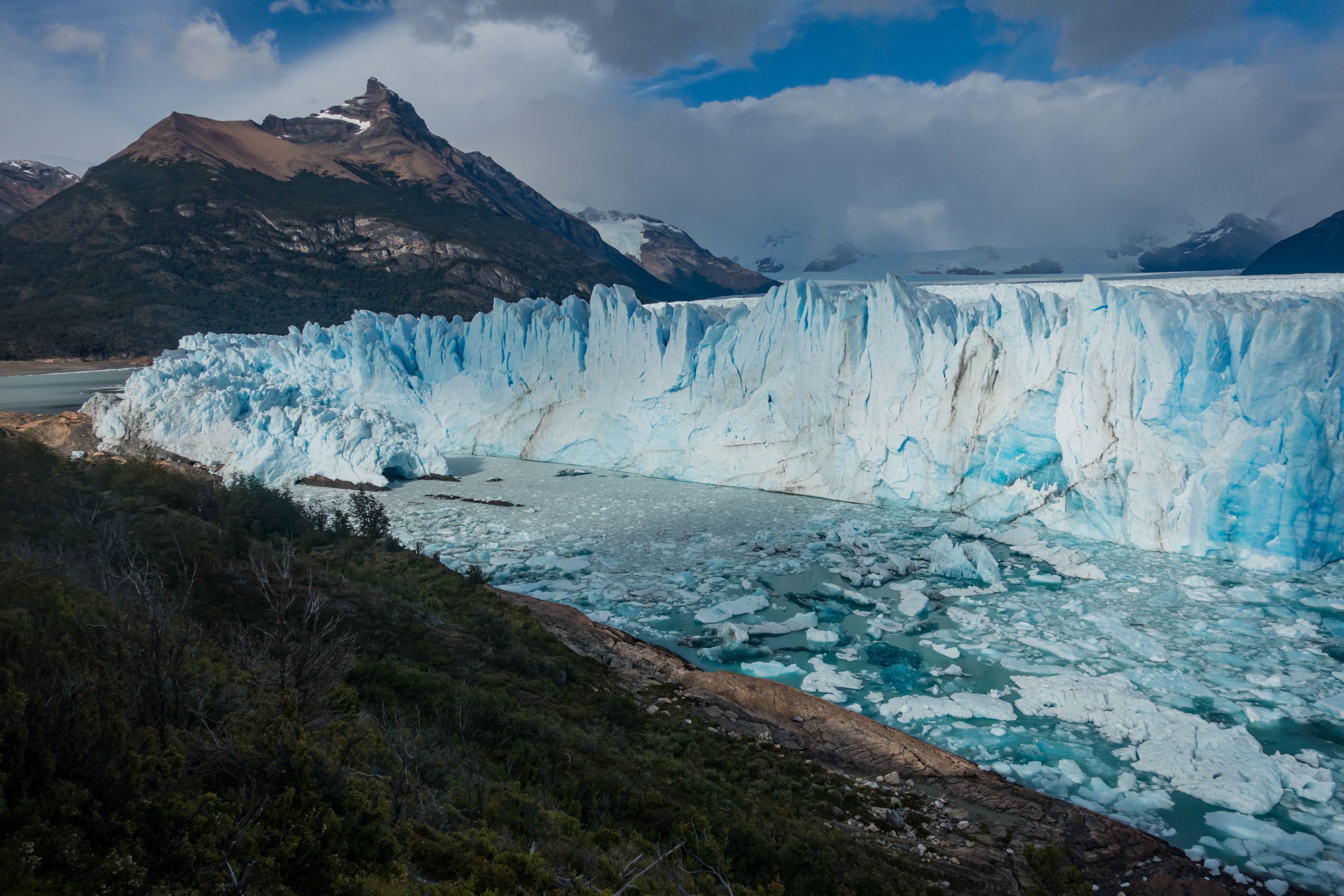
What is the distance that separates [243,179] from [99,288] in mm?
23012

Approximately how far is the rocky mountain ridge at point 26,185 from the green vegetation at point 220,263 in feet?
140

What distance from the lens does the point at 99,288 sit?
47594 millimetres

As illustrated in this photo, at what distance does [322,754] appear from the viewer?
259cm

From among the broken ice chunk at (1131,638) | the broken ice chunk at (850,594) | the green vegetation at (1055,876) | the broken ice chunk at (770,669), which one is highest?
the green vegetation at (1055,876)

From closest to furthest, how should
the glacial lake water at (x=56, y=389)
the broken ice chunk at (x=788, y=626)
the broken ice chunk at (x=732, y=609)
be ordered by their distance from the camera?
the broken ice chunk at (x=788, y=626)
the broken ice chunk at (x=732, y=609)
the glacial lake water at (x=56, y=389)

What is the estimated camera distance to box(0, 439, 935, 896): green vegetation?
2117 mm

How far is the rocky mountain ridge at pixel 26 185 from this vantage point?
296 feet

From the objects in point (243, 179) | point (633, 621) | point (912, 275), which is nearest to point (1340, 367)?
point (633, 621)

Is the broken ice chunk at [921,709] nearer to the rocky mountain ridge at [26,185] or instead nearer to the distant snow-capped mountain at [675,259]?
the distant snow-capped mountain at [675,259]

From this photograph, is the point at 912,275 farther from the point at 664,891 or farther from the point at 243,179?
the point at 243,179

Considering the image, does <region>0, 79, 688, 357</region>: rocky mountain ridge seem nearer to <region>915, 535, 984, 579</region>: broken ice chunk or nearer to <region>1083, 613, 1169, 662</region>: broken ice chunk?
<region>915, 535, 984, 579</region>: broken ice chunk

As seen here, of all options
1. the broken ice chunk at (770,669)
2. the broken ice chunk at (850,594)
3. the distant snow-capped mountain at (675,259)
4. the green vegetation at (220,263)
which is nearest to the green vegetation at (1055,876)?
the broken ice chunk at (770,669)

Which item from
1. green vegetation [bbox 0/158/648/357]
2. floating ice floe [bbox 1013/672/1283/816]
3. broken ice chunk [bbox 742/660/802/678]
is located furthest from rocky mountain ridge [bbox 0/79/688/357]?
floating ice floe [bbox 1013/672/1283/816]

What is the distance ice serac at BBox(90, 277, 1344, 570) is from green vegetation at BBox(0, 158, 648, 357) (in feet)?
93.7
